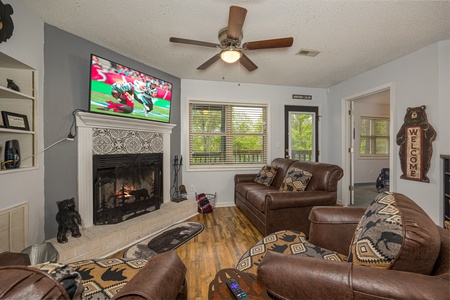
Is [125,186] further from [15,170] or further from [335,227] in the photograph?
[335,227]

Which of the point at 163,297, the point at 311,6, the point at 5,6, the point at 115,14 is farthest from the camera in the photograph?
the point at 115,14

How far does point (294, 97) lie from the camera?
430 cm

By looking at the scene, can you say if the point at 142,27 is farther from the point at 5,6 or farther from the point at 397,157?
the point at 397,157

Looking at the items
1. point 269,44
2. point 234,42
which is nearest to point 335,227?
point 269,44

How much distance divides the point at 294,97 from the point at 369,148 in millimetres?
3576

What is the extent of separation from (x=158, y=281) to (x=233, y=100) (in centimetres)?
362

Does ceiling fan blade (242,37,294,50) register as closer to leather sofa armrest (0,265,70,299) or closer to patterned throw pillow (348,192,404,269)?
patterned throw pillow (348,192,404,269)

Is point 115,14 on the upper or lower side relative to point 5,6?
upper

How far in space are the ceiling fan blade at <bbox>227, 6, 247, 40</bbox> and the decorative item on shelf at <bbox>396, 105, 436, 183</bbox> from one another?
8.60ft

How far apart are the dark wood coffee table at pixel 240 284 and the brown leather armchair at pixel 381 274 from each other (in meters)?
0.06

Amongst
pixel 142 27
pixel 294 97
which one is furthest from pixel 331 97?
pixel 142 27

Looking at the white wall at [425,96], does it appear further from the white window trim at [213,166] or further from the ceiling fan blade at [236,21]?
the ceiling fan blade at [236,21]

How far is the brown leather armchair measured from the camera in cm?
65

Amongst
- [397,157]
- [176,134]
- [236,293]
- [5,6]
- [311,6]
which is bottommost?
[236,293]
